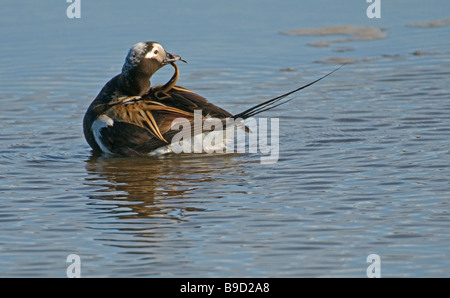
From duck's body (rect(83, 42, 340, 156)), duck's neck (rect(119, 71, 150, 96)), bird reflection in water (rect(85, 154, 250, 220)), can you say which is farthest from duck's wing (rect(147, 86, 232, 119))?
bird reflection in water (rect(85, 154, 250, 220))

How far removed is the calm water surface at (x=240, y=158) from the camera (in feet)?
20.4

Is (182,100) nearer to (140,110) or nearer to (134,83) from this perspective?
(140,110)

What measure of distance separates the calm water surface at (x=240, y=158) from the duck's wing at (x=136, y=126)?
15 centimetres

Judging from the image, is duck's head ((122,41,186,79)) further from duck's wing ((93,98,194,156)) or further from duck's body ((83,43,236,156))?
duck's wing ((93,98,194,156))

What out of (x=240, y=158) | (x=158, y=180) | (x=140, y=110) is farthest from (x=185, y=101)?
(x=158, y=180)

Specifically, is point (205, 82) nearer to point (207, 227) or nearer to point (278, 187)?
point (278, 187)

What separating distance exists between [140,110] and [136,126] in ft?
0.51

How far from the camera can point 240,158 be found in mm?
8703

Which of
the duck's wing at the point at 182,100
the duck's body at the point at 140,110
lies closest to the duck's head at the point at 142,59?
the duck's body at the point at 140,110

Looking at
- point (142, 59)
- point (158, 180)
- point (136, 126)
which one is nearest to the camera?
point (158, 180)

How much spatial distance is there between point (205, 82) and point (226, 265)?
568cm

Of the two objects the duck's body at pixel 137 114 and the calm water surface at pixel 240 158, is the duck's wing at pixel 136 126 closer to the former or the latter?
the duck's body at pixel 137 114

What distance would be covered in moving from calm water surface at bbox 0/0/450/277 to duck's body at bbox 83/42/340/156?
0.19 m

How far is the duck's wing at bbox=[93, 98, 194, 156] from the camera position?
862cm
